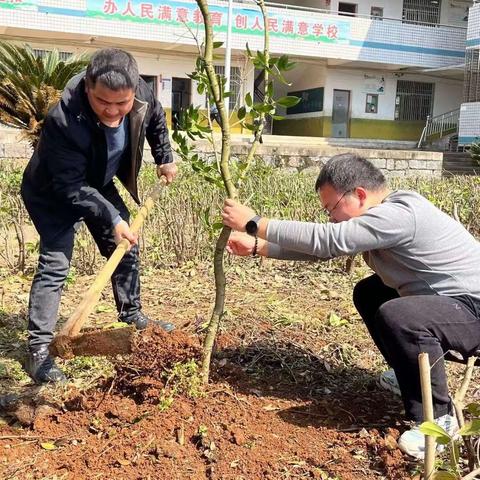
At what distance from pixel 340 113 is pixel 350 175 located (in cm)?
2334

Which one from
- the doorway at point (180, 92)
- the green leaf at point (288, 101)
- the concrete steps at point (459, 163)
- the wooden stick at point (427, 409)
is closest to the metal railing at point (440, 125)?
the concrete steps at point (459, 163)

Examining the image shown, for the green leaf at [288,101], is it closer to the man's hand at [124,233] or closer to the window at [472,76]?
the man's hand at [124,233]

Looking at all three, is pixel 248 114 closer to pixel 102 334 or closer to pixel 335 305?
pixel 102 334

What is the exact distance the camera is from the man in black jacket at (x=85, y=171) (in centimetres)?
269

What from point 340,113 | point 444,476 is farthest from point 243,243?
point 340,113

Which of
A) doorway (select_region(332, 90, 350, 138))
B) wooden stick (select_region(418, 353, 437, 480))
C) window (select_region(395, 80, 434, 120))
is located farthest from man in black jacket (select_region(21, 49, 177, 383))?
window (select_region(395, 80, 434, 120))

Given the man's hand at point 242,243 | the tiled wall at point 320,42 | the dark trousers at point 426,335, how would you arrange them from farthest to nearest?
the tiled wall at point 320,42, the man's hand at point 242,243, the dark trousers at point 426,335

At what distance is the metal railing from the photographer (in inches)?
981

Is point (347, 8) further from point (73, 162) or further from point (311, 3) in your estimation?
point (73, 162)

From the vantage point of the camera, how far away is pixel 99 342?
7.80 ft

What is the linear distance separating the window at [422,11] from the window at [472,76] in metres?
3.28

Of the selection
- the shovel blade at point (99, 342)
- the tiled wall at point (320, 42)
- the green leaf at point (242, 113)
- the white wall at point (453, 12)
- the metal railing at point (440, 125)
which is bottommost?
the shovel blade at point (99, 342)

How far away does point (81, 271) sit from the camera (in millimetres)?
5020

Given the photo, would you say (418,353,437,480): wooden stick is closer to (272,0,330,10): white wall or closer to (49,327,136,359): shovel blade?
(49,327,136,359): shovel blade
